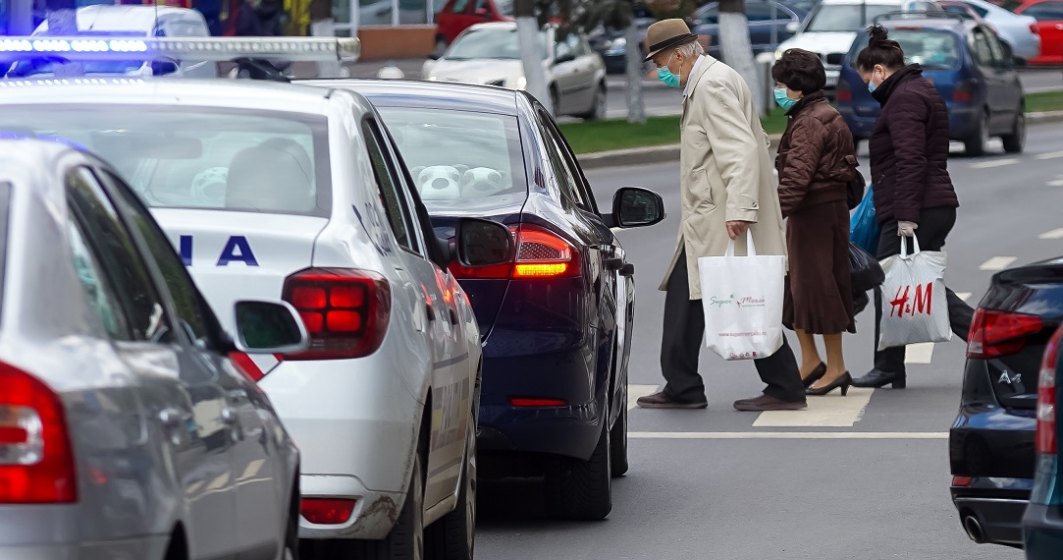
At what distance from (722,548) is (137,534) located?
4.42m

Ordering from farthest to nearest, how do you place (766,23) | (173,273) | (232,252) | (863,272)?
1. (766,23)
2. (863,272)
3. (232,252)
4. (173,273)

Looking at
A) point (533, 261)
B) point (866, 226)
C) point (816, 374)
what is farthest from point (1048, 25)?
point (533, 261)

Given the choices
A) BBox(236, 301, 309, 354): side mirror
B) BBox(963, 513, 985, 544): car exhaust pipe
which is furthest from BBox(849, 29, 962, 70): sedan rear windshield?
BBox(236, 301, 309, 354): side mirror

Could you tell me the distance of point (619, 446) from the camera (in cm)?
922

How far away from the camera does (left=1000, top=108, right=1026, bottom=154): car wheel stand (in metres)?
28.6

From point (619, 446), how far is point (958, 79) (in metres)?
18.0

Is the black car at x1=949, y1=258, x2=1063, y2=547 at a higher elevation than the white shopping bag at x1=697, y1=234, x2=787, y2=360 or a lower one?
higher

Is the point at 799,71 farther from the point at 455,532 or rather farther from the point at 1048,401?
the point at 1048,401

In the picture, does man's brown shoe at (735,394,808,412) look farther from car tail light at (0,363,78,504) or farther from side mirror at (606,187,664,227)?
car tail light at (0,363,78,504)

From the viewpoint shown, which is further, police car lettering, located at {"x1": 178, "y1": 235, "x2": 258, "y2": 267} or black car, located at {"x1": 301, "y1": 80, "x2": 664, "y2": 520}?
black car, located at {"x1": 301, "y1": 80, "x2": 664, "y2": 520}

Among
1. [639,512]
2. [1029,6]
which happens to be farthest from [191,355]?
[1029,6]

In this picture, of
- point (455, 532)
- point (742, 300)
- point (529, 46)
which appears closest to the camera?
point (455, 532)

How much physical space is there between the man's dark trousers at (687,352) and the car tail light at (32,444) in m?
7.92

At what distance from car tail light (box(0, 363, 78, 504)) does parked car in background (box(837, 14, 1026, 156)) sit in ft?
74.5
